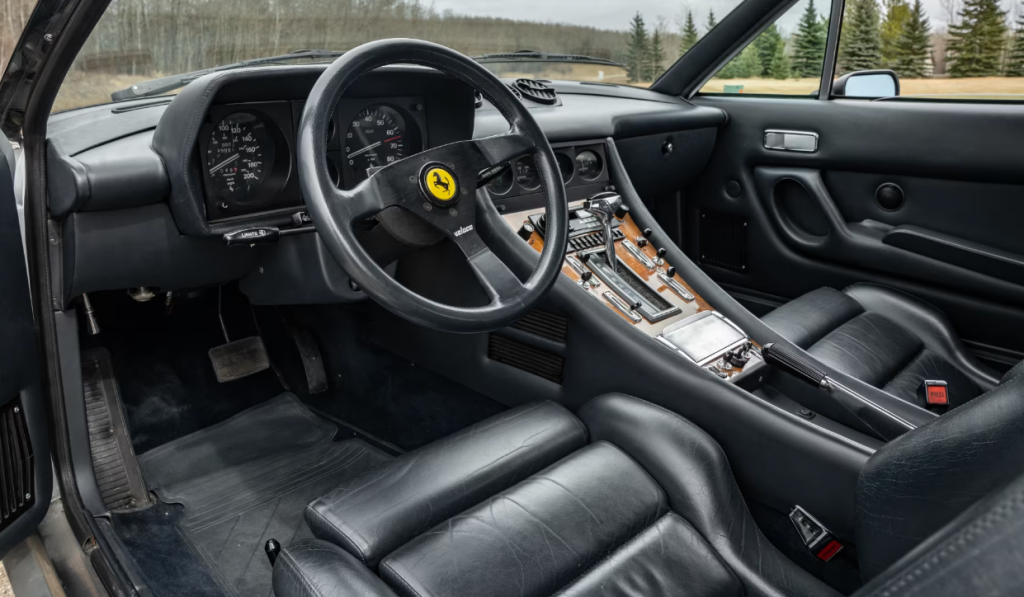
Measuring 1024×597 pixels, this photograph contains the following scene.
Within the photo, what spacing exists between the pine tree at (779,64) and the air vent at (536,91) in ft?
2.80

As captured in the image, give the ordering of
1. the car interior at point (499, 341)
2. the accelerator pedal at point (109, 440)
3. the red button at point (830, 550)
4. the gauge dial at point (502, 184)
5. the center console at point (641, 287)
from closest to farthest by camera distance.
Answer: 1. the car interior at point (499, 341)
2. the red button at point (830, 550)
3. the center console at point (641, 287)
4. the accelerator pedal at point (109, 440)
5. the gauge dial at point (502, 184)

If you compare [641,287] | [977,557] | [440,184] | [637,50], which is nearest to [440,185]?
[440,184]

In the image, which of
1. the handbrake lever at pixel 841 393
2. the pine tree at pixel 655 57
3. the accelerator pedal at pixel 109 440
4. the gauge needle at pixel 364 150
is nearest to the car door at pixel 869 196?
the pine tree at pixel 655 57

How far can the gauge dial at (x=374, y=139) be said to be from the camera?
1948 mm

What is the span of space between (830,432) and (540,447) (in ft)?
2.00

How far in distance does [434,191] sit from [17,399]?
1.01 m

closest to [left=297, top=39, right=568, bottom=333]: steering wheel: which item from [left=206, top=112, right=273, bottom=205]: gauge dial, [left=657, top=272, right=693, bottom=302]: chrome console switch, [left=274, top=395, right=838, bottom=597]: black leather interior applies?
[left=274, top=395, right=838, bottom=597]: black leather interior

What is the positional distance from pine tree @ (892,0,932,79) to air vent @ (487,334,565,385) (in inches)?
64.9

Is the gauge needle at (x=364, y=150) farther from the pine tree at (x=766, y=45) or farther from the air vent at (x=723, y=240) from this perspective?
the air vent at (x=723, y=240)

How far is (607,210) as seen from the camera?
233 cm

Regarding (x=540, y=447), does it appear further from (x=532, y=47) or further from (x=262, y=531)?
(x=532, y=47)

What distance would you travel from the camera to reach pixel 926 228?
105 inches

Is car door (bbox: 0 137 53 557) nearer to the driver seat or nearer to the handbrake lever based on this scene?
the driver seat

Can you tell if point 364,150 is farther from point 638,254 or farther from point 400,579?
point 400,579
